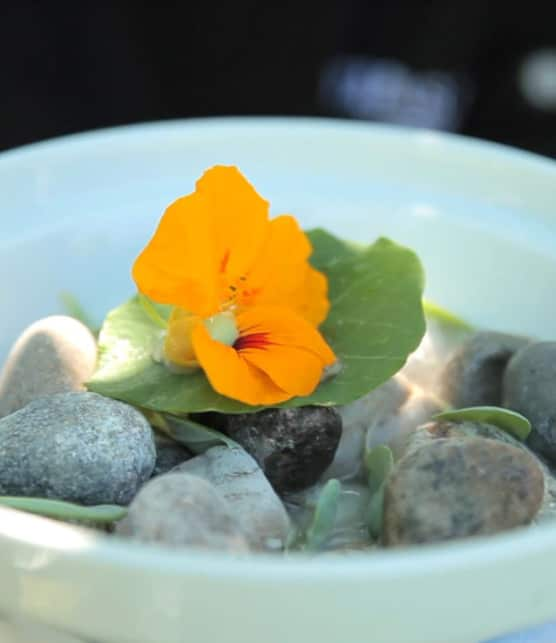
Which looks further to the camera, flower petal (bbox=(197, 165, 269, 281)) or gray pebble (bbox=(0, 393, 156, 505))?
flower petal (bbox=(197, 165, 269, 281))

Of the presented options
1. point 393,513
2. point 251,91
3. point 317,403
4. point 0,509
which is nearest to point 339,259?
point 317,403

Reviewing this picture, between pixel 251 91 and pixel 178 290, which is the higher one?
pixel 178 290

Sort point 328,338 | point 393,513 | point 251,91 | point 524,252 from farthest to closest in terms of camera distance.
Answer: point 251,91 < point 524,252 < point 328,338 < point 393,513

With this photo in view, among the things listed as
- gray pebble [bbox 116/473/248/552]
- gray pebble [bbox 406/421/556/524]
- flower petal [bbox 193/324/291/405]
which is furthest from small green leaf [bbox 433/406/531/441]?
gray pebble [bbox 116/473/248/552]

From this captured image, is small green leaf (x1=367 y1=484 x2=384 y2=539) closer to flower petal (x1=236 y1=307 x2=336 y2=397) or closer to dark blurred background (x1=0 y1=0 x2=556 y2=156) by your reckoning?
flower petal (x1=236 y1=307 x2=336 y2=397)

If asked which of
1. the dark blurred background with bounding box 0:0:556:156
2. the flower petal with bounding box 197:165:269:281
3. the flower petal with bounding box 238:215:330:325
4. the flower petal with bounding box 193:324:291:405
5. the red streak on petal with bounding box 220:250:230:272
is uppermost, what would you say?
the flower petal with bounding box 197:165:269:281

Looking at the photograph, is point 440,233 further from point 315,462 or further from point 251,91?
point 251,91
